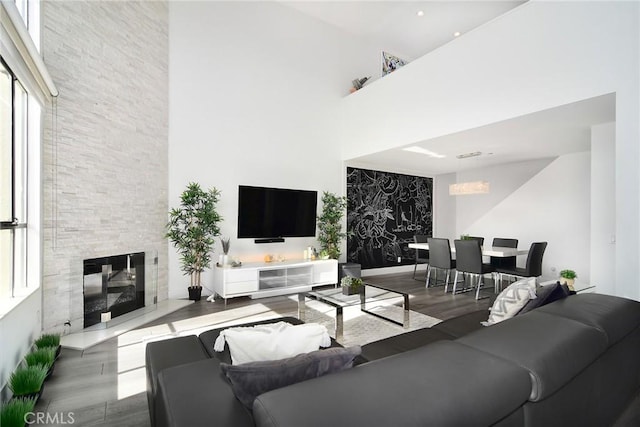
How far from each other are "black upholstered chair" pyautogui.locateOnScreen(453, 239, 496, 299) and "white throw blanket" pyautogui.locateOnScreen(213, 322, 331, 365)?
413cm

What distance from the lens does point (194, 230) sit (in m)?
4.46

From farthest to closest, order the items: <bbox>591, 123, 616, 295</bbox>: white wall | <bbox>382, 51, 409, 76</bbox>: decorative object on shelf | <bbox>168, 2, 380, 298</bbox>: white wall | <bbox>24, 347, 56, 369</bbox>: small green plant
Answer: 1. <bbox>382, 51, 409, 76</bbox>: decorative object on shelf
2. <bbox>168, 2, 380, 298</bbox>: white wall
3. <bbox>591, 123, 616, 295</bbox>: white wall
4. <bbox>24, 347, 56, 369</bbox>: small green plant

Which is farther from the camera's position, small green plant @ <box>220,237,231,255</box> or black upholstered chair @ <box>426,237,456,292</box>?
black upholstered chair @ <box>426,237,456,292</box>

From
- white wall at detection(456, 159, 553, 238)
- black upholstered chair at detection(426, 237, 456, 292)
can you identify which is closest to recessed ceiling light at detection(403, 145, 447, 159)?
black upholstered chair at detection(426, 237, 456, 292)

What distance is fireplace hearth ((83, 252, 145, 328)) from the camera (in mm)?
3496

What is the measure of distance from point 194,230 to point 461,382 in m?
4.07

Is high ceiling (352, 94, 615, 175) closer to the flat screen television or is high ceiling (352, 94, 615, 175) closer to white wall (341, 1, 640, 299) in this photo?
white wall (341, 1, 640, 299)

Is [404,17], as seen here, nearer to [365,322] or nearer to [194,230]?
[194,230]

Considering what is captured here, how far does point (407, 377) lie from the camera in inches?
40.9

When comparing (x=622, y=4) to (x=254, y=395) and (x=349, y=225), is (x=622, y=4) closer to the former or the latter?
(x=254, y=395)

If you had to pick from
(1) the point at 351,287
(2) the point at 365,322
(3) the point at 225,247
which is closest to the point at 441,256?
(2) the point at 365,322

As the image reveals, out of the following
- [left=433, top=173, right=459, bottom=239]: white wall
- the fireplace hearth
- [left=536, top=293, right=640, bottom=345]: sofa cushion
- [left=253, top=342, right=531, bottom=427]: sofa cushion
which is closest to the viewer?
[left=253, top=342, right=531, bottom=427]: sofa cushion

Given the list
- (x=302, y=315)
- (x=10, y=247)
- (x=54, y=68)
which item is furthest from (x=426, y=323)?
(x=54, y=68)

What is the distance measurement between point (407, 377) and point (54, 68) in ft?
14.0
